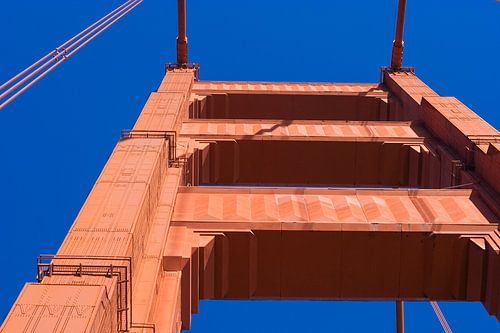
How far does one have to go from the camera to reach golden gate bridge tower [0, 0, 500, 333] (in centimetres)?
1716

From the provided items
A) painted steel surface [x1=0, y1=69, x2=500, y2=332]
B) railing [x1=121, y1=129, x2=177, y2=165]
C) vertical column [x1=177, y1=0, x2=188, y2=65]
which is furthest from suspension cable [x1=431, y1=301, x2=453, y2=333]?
vertical column [x1=177, y1=0, x2=188, y2=65]

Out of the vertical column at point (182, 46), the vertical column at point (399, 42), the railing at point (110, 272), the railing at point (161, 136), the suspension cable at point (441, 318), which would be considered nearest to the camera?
the railing at point (110, 272)

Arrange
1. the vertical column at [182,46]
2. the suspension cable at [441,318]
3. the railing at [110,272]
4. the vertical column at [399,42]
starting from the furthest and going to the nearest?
1. the vertical column at [182,46]
2. the vertical column at [399,42]
3. the suspension cable at [441,318]
4. the railing at [110,272]

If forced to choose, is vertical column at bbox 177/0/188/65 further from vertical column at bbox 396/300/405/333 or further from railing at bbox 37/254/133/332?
railing at bbox 37/254/133/332

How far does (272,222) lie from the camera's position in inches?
917

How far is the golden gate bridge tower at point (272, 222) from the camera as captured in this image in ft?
56.3

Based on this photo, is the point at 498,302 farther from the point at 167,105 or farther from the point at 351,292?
the point at 167,105

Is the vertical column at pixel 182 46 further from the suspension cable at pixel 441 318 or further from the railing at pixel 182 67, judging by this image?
the suspension cable at pixel 441 318

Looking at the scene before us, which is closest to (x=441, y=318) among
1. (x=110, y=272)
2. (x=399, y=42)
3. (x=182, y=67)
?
(x=399, y=42)

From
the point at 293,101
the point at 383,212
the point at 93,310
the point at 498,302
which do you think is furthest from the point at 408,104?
the point at 93,310

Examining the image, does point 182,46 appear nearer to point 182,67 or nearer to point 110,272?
point 182,67

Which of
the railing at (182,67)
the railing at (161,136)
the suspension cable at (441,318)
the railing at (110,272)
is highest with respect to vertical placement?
the railing at (182,67)

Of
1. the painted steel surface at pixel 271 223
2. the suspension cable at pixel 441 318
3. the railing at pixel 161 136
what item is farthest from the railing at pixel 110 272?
the suspension cable at pixel 441 318

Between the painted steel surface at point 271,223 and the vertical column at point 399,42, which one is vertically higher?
the vertical column at point 399,42
